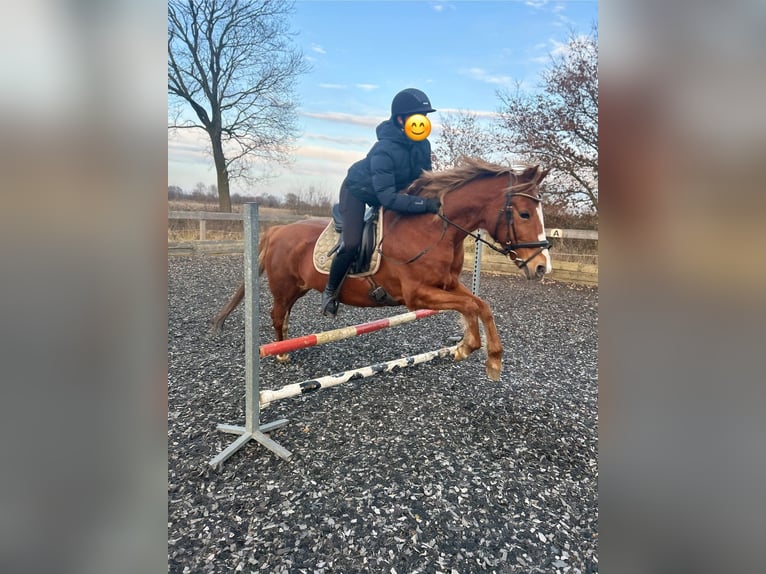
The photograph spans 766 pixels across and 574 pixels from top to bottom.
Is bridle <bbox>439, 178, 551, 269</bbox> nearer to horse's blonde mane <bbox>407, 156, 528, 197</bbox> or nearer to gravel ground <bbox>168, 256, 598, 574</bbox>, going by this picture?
horse's blonde mane <bbox>407, 156, 528, 197</bbox>

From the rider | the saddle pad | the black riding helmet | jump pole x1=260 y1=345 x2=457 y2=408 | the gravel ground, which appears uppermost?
the black riding helmet

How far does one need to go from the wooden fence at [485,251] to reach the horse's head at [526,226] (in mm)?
6080

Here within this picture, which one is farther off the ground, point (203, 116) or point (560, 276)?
point (203, 116)

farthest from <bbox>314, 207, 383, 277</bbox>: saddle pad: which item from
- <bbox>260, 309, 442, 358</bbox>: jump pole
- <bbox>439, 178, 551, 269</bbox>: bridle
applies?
<bbox>439, 178, 551, 269</bbox>: bridle

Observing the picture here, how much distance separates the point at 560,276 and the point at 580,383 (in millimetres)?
6322

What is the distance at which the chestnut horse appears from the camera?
2.90m

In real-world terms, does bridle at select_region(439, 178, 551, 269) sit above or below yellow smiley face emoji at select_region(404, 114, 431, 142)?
below

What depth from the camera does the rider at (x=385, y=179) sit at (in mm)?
3143

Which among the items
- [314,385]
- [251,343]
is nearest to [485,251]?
[314,385]

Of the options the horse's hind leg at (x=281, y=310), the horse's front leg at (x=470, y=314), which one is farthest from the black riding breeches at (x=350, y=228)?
the horse's hind leg at (x=281, y=310)

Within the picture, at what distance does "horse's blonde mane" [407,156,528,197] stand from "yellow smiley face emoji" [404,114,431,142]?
0.33 m
